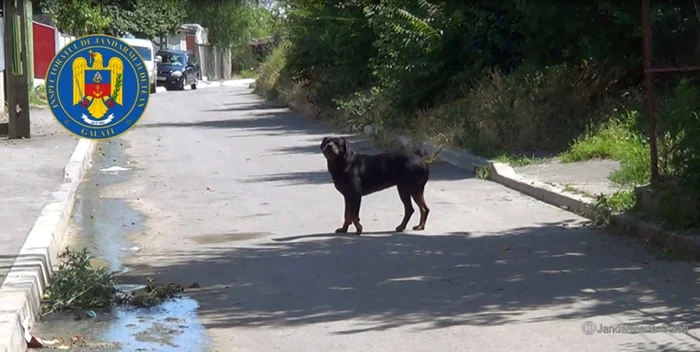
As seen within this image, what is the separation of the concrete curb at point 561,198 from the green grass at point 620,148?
28.8 inches

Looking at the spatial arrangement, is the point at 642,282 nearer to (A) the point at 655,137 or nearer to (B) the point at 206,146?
(A) the point at 655,137

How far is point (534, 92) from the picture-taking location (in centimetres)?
1795

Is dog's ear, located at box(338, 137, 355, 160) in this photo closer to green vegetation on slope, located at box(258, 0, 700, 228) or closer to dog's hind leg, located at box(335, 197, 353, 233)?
dog's hind leg, located at box(335, 197, 353, 233)

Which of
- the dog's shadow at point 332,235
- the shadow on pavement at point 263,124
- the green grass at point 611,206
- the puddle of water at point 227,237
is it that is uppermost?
the green grass at point 611,206

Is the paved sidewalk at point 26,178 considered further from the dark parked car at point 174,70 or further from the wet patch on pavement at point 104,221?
the dark parked car at point 174,70

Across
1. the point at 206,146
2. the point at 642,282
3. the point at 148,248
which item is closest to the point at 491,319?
the point at 642,282

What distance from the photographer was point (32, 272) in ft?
27.0

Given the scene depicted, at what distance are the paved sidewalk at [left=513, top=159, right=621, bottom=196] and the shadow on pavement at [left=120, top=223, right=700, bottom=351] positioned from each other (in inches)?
84.9

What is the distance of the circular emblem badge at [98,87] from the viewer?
666cm

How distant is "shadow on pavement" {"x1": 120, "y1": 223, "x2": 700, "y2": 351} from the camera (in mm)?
7430

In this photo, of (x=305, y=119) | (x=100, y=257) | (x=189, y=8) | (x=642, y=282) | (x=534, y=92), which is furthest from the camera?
(x=305, y=119)

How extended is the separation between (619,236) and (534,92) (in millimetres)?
7805

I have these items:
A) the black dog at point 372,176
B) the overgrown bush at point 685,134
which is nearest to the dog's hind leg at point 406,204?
the black dog at point 372,176

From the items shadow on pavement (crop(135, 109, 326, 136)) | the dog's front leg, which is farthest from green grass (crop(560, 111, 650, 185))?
shadow on pavement (crop(135, 109, 326, 136))
